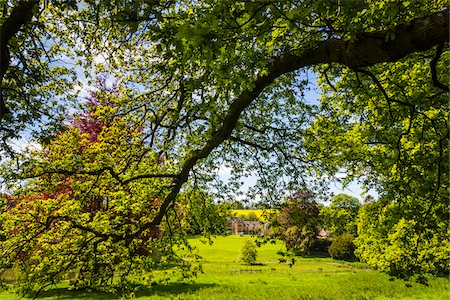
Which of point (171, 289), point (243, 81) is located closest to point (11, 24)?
point (243, 81)

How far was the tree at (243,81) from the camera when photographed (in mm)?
5137

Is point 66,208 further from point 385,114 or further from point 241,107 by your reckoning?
point 385,114

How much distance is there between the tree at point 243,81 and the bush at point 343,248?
4676 cm

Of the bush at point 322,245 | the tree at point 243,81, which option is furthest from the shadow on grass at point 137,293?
the bush at point 322,245

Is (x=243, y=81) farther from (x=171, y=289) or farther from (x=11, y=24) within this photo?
(x=171, y=289)

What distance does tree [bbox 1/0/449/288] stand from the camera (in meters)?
5.14

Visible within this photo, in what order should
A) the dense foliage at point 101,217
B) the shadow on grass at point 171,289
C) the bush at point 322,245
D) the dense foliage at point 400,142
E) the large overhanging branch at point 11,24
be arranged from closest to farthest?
the large overhanging branch at point 11,24 < the dense foliage at point 400,142 < the dense foliage at point 101,217 < the shadow on grass at point 171,289 < the bush at point 322,245

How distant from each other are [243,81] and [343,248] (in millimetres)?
56124

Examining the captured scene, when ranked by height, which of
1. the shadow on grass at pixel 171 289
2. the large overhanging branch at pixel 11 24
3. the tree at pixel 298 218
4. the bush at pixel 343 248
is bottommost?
the shadow on grass at pixel 171 289

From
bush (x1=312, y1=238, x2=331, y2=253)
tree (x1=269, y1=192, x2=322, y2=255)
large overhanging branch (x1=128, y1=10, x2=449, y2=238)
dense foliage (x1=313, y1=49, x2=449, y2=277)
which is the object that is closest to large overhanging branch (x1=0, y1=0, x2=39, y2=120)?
large overhanging branch (x1=128, y1=10, x2=449, y2=238)

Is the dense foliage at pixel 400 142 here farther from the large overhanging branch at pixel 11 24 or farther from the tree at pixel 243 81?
the large overhanging branch at pixel 11 24

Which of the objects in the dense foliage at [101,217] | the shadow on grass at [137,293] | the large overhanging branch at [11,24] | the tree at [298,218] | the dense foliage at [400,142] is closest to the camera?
the large overhanging branch at [11,24]

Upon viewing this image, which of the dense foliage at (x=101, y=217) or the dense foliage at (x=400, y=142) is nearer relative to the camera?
the dense foliage at (x=400, y=142)

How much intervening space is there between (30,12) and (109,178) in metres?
5.29
